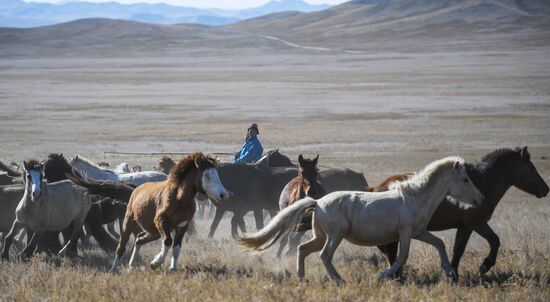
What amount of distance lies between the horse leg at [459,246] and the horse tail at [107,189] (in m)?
4.39

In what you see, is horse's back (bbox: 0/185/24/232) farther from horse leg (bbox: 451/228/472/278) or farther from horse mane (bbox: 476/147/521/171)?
horse mane (bbox: 476/147/521/171)

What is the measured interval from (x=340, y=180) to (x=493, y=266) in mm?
4597

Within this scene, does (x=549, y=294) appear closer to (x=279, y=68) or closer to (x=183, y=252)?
(x=183, y=252)

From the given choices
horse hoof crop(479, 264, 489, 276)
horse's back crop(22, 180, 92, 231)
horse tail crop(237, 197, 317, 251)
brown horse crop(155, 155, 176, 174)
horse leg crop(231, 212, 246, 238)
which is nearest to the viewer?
horse tail crop(237, 197, 317, 251)

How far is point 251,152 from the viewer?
633 inches

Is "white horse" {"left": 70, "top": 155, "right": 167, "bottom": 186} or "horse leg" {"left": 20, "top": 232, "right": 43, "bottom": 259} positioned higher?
"white horse" {"left": 70, "top": 155, "right": 167, "bottom": 186}

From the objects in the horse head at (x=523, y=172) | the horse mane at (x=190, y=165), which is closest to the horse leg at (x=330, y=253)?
the horse mane at (x=190, y=165)

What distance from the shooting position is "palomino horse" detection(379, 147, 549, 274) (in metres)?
9.93

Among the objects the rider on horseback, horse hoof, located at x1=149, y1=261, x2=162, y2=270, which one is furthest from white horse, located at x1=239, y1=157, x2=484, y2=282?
the rider on horseback

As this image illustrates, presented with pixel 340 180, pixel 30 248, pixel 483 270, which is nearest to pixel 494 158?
pixel 483 270

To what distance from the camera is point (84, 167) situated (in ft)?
47.8

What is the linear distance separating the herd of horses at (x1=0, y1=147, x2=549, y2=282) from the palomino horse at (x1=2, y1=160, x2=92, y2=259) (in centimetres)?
1

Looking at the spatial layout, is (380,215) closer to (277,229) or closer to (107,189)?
(277,229)

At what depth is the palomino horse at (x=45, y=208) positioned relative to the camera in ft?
36.6
